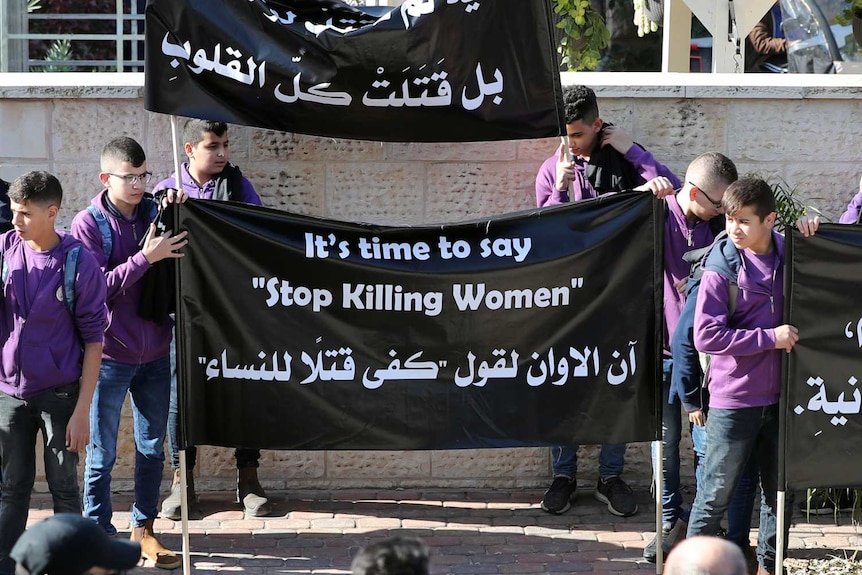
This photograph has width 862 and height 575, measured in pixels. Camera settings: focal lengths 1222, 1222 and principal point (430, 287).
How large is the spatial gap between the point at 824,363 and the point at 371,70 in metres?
2.52

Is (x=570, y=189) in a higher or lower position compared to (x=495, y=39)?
lower

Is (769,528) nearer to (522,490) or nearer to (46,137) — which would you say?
(522,490)

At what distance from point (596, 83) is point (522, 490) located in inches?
93.4

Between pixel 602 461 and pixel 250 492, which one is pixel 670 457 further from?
pixel 250 492

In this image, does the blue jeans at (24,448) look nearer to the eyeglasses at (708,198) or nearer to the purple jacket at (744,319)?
the purple jacket at (744,319)

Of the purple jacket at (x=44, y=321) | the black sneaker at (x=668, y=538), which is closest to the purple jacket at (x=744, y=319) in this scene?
the black sneaker at (x=668, y=538)

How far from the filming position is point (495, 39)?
5895mm

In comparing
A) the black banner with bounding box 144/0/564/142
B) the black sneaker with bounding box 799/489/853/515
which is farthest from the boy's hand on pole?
the black sneaker with bounding box 799/489/853/515

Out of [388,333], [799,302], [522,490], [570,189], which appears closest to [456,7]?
[570,189]

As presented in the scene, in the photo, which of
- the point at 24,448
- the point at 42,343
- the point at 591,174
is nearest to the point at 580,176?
the point at 591,174

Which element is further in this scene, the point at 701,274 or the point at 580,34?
the point at 580,34

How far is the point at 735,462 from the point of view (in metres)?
5.49

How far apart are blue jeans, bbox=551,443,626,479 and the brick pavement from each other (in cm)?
21

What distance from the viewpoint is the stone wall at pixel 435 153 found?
6.82m
